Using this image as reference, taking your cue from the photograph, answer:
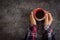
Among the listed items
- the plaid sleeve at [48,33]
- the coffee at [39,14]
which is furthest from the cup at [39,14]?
the plaid sleeve at [48,33]

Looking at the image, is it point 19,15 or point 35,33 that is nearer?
point 35,33

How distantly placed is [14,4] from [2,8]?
0.13 meters

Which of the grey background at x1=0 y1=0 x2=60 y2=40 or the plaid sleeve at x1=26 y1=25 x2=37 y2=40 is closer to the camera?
the plaid sleeve at x1=26 y1=25 x2=37 y2=40

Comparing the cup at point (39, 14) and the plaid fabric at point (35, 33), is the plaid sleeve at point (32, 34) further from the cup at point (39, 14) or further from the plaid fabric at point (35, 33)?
the cup at point (39, 14)

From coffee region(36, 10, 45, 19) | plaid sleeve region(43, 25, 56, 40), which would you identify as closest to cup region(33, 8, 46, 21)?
coffee region(36, 10, 45, 19)

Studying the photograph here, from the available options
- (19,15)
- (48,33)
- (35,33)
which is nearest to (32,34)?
(35,33)

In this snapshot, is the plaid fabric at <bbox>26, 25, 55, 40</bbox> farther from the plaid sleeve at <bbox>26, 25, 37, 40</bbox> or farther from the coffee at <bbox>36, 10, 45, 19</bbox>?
the coffee at <bbox>36, 10, 45, 19</bbox>

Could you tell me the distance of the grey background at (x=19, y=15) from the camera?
1.80 metres

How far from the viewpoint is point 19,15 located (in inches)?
72.3

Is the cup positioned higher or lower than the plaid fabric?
higher

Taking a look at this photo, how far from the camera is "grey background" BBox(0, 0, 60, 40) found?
1797 mm

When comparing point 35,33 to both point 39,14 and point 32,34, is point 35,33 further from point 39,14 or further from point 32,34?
point 39,14

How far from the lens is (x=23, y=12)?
72.4 inches

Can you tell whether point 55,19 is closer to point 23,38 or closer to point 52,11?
point 52,11
